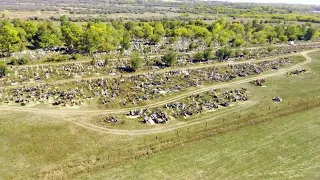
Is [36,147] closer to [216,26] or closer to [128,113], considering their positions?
[128,113]

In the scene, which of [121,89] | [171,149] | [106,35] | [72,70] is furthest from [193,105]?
[106,35]

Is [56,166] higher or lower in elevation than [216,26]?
lower

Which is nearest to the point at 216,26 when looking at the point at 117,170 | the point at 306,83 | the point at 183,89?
the point at 306,83

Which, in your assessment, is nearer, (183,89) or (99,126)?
(99,126)

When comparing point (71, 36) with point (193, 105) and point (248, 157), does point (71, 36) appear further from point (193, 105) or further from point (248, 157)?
point (248, 157)

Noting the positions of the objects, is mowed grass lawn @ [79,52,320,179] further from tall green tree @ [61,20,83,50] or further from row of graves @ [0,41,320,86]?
tall green tree @ [61,20,83,50]

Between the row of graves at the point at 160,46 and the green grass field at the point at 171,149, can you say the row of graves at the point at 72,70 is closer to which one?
the row of graves at the point at 160,46
